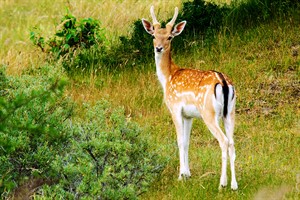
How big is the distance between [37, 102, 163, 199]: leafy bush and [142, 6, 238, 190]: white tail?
1.99 feet

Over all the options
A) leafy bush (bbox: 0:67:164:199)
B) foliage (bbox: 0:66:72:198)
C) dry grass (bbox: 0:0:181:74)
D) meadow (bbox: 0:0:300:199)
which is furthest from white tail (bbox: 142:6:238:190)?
dry grass (bbox: 0:0:181:74)

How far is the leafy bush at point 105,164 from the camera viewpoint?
27.1 ft

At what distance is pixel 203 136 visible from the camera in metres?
11.9

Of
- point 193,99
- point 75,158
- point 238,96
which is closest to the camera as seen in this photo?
point 75,158

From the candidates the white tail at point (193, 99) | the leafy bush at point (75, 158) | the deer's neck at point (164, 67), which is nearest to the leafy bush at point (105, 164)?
the leafy bush at point (75, 158)

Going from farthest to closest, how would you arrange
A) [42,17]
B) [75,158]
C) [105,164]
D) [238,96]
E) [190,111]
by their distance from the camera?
[42,17] < [238,96] < [190,111] < [75,158] < [105,164]

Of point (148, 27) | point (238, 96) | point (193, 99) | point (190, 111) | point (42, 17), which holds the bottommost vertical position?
point (238, 96)

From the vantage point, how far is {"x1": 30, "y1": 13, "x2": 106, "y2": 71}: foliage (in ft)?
49.4

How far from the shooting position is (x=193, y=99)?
9.66 meters

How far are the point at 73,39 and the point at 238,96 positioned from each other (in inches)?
137

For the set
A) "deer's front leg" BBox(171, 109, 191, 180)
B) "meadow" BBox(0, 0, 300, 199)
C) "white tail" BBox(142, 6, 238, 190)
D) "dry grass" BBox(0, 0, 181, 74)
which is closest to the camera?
"white tail" BBox(142, 6, 238, 190)

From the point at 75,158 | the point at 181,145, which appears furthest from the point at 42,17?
the point at 75,158

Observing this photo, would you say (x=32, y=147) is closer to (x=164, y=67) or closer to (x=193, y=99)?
(x=193, y=99)

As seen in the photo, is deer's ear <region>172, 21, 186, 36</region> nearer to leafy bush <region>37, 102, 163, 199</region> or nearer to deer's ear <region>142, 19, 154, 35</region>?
deer's ear <region>142, 19, 154, 35</region>
